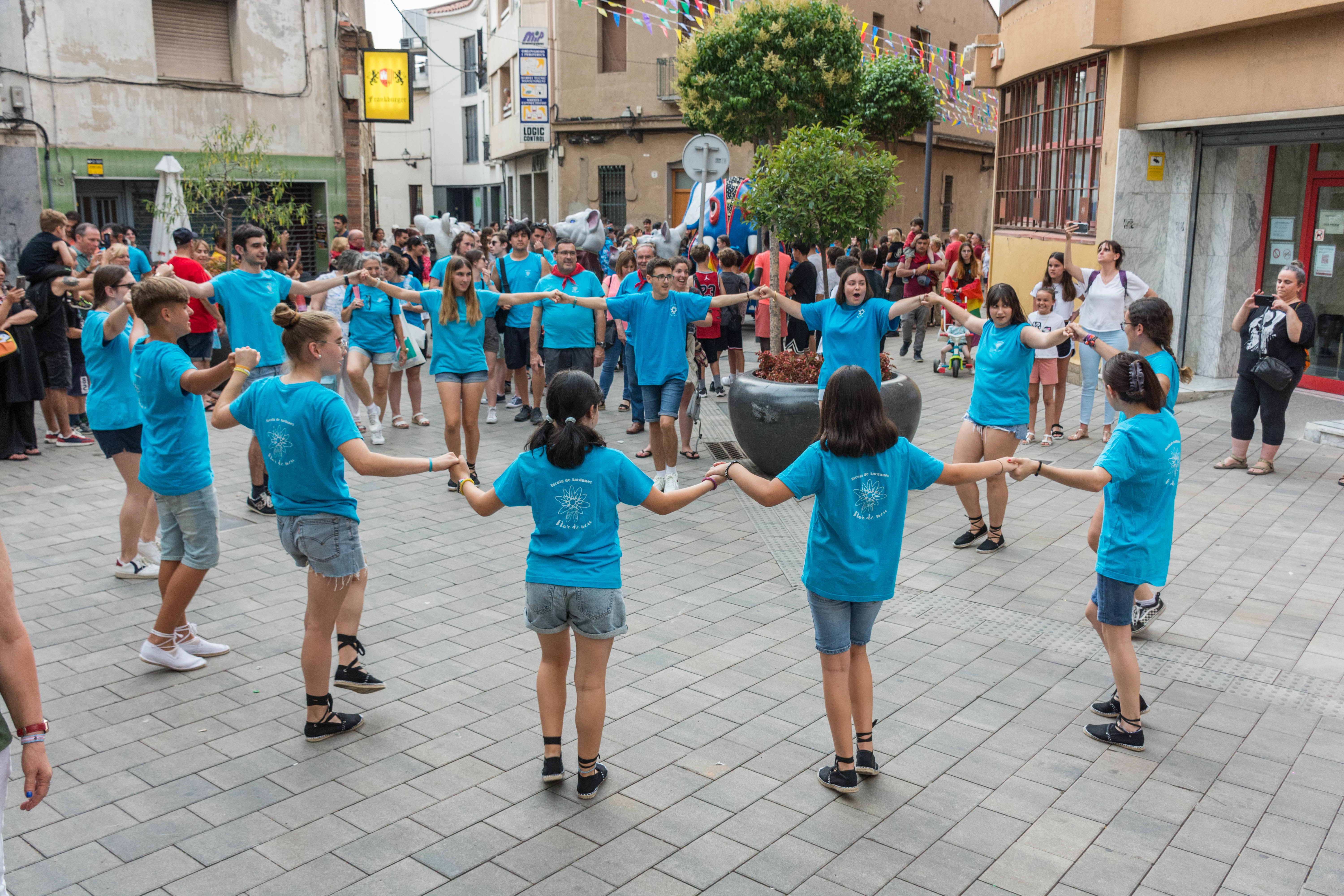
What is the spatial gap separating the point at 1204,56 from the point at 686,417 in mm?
6936

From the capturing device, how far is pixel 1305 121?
10.8 meters

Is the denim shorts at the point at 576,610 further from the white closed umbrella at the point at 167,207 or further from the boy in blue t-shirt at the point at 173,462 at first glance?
the white closed umbrella at the point at 167,207

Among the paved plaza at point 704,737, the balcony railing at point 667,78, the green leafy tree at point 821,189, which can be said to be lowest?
the paved plaza at point 704,737

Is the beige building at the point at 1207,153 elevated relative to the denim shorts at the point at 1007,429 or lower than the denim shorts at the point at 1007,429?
elevated

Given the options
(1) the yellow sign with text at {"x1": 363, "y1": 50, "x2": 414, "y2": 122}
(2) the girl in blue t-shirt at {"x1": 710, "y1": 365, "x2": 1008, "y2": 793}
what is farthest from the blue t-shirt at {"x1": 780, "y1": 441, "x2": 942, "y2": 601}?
(1) the yellow sign with text at {"x1": 363, "y1": 50, "x2": 414, "y2": 122}

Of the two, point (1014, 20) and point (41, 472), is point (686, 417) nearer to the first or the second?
point (41, 472)

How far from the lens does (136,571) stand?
6.62 m

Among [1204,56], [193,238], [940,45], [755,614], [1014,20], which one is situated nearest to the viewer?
[755,614]

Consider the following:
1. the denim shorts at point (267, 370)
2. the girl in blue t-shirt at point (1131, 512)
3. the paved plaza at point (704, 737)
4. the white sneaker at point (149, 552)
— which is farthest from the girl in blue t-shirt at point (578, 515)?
the denim shorts at point (267, 370)

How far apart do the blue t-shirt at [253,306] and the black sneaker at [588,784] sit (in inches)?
181

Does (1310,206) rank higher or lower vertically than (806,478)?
higher

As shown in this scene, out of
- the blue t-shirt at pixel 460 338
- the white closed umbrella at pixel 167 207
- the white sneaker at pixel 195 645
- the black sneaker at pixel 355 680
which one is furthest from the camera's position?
the white closed umbrella at pixel 167 207

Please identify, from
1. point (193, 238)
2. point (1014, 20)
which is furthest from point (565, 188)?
point (193, 238)

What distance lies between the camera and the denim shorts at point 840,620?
4.12m
